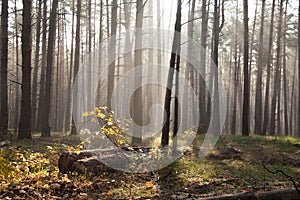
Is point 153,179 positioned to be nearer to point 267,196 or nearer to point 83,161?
point 83,161

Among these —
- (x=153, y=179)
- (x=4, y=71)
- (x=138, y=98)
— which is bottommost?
(x=153, y=179)

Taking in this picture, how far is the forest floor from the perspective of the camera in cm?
584

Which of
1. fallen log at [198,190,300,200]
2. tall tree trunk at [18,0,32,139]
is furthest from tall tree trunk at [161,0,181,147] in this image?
tall tree trunk at [18,0,32,139]

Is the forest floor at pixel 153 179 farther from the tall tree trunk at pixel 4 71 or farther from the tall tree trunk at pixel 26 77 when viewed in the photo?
the tall tree trunk at pixel 4 71

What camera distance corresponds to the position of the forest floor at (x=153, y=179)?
584cm

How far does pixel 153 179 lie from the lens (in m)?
7.56

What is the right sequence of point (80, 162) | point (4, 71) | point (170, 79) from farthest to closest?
1. point (4, 71)
2. point (170, 79)
3. point (80, 162)

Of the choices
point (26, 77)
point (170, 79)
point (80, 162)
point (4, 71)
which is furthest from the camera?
point (4, 71)

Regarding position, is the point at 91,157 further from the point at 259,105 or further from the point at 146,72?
the point at 146,72

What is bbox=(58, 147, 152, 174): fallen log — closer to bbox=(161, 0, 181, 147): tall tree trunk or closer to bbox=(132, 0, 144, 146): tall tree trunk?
bbox=(161, 0, 181, 147): tall tree trunk

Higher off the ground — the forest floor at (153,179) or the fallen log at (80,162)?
the fallen log at (80,162)

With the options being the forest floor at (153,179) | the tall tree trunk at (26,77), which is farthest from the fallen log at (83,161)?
the tall tree trunk at (26,77)

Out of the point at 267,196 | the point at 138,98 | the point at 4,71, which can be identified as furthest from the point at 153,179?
the point at 4,71

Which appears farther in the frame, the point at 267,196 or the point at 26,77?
the point at 26,77
